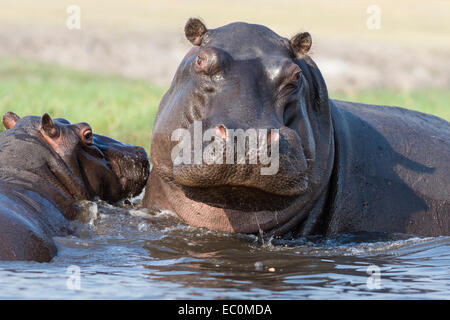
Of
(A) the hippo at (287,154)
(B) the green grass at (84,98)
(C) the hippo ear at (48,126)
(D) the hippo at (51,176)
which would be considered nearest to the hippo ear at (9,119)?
(D) the hippo at (51,176)

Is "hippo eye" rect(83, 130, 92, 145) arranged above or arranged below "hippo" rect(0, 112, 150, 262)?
above

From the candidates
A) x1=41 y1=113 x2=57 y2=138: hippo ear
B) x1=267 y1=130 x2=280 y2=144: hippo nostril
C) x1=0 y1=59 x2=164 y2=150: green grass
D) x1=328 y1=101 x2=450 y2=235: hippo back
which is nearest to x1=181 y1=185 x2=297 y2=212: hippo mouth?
x1=267 y1=130 x2=280 y2=144: hippo nostril

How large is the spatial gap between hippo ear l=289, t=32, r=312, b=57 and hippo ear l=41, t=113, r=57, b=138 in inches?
84.1

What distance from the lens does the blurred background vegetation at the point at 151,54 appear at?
14.7m

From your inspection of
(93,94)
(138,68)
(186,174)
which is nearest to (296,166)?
(186,174)

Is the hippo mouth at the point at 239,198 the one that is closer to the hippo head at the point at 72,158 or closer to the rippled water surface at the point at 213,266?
the rippled water surface at the point at 213,266

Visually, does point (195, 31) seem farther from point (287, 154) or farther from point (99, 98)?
point (99, 98)

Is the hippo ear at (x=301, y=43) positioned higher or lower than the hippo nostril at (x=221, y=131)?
higher

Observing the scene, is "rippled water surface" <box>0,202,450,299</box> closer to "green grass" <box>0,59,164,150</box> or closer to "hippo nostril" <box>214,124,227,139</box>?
"hippo nostril" <box>214,124,227,139</box>

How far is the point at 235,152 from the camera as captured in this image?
5867mm

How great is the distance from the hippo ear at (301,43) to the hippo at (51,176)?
1985 mm

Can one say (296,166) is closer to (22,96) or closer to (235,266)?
(235,266)

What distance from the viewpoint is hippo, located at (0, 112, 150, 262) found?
20.3ft

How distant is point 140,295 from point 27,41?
2033cm
